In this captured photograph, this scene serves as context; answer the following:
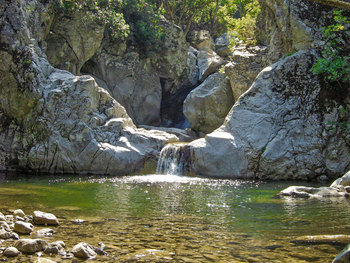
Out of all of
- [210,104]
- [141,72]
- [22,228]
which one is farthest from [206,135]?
[141,72]

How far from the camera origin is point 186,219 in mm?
8648

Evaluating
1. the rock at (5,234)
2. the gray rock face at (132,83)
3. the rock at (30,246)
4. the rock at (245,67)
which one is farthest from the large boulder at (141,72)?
the rock at (30,246)

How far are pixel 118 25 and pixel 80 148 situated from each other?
495 inches

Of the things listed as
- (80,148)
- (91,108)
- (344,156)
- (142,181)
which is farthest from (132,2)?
(344,156)

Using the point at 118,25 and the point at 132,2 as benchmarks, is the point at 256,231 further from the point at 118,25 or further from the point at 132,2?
the point at 132,2

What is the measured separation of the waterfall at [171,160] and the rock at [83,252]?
1420 cm

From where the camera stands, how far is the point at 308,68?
62.2ft

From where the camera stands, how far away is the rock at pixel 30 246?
18.2 feet

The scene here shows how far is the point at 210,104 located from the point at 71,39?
36.6ft

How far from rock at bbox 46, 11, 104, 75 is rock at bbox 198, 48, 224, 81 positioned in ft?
36.4

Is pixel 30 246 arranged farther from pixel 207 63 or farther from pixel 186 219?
pixel 207 63

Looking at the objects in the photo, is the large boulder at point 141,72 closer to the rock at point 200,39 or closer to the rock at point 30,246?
the rock at point 200,39

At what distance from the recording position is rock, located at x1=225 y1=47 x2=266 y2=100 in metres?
25.1

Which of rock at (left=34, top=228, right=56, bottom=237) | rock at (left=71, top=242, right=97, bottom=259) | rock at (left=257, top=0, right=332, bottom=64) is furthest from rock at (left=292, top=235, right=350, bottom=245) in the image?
rock at (left=257, top=0, right=332, bottom=64)
